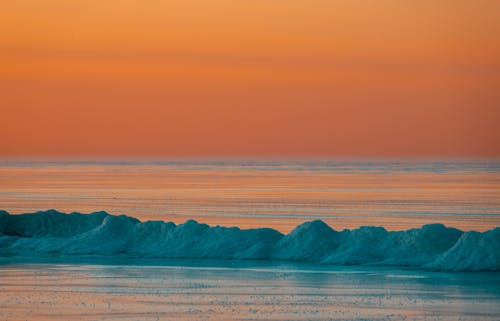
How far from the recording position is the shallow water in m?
24.3

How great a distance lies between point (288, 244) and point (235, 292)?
7.53m

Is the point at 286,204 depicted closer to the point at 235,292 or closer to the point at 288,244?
the point at 288,244

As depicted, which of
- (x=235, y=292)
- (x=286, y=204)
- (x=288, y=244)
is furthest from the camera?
(x=286, y=204)

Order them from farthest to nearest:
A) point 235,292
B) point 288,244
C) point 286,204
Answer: point 286,204 < point 288,244 < point 235,292

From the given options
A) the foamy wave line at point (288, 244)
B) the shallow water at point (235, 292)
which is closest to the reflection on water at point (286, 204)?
the foamy wave line at point (288, 244)

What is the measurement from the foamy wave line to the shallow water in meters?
1.03

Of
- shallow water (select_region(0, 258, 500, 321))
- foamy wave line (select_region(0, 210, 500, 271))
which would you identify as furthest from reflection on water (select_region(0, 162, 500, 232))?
shallow water (select_region(0, 258, 500, 321))

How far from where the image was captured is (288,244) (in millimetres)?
34469

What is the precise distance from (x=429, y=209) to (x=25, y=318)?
37.1m

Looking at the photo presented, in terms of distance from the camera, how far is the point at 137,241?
3638cm

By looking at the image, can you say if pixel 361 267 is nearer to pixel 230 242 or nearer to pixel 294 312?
pixel 230 242

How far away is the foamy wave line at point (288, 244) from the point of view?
3139 cm

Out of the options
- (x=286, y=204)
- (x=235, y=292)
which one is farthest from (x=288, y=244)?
(x=286, y=204)

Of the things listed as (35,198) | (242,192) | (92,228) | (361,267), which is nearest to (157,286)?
(361,267)
